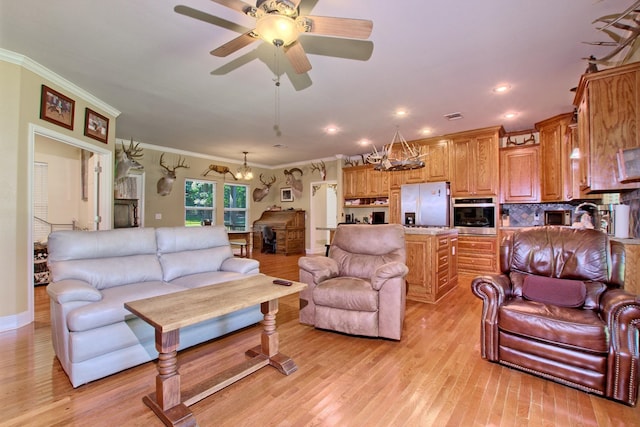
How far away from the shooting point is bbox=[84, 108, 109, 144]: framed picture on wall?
3.80 meters

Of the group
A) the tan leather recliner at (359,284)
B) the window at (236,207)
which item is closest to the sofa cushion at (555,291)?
the tan leather recliner at (359,284)

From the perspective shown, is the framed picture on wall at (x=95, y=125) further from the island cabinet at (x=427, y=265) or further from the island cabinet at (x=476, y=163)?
the island cabinet at (x=476, y=163)

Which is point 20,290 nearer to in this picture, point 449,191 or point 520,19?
point 520,19

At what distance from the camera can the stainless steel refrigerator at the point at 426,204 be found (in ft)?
18.0

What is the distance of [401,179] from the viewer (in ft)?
20.4

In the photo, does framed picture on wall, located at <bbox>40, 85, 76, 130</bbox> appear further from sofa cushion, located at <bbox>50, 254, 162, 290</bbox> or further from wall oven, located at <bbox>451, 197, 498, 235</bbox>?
wall oven, located at <bbox>451, 197, 498, 235</bbox>

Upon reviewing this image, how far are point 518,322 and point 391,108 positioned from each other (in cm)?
319

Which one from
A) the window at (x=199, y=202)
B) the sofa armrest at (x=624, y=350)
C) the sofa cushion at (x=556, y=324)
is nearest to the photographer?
the sofa armrest at (x=624, y=350)

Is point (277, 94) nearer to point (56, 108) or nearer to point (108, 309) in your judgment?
point (56, 108)

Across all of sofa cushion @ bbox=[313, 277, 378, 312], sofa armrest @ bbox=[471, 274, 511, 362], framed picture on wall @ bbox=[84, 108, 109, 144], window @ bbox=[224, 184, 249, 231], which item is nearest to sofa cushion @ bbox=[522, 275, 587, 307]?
sofa armrest @ bbox=[471, 274, 511, 362]

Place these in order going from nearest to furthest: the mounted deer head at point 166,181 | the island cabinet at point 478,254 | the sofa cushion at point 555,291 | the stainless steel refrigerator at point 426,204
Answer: the sofa cushion at point 555,291
the island cabinet at point 478,254
the stainless steel refrigerator at point 426,204
the mounted deer head at point 166,181

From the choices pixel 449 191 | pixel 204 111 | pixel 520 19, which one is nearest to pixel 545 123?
pixel 449 191

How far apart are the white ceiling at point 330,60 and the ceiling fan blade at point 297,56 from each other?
36 centimetres

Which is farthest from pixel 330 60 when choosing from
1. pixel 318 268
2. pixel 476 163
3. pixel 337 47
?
pixel 476 163
